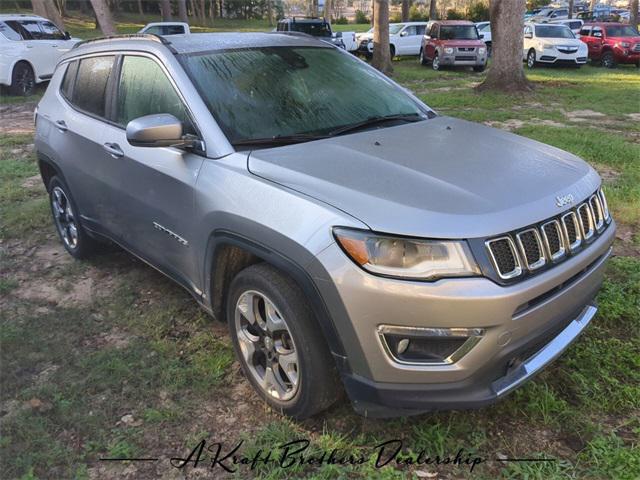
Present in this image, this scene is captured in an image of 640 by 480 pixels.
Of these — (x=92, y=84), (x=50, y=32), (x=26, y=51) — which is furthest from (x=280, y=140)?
(x=50, y=32)

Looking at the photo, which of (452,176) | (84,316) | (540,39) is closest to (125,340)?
(84,316)

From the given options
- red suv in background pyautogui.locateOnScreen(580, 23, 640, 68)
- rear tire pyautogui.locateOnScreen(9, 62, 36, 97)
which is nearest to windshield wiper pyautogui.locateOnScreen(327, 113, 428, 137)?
rear tire pyautogui.locateOnScreen(9, 62, 36, 97)

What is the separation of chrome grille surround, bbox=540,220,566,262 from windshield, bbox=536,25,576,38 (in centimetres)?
1981

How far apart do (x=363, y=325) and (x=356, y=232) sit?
14.3 inches

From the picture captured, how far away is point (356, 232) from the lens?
7.29 feet

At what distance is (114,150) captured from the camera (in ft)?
11.7

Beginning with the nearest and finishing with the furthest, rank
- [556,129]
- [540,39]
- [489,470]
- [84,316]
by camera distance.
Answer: [489,470] < [84,316] < [556,129] < [540,39]

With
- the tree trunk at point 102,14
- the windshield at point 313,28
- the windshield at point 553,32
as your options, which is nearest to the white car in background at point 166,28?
the tree trunk at point 102,14

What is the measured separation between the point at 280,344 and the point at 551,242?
1287 millimetres

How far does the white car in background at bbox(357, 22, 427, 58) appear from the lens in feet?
77.0

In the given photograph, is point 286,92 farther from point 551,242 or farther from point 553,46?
point 553,46

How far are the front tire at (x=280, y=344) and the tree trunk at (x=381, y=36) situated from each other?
1583cm

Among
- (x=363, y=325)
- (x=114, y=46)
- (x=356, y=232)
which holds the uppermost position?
(x=114, y=46)

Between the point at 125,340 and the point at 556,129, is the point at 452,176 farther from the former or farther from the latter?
the point at 556,129
